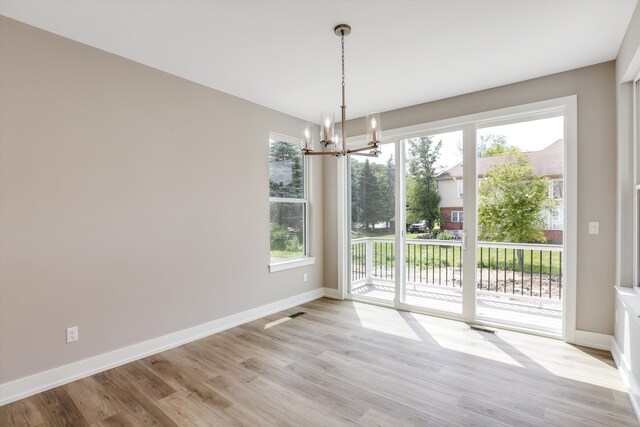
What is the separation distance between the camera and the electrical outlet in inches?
99.7

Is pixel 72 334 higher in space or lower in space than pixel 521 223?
lower

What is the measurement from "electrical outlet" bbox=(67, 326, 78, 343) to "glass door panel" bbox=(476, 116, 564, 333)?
4.01m

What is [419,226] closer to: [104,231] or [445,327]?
[445,327]

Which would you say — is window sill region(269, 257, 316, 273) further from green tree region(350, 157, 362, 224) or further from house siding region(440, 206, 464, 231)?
house siding region(440, 206, 464, 231)

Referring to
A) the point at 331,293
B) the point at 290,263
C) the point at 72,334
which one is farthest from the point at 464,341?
the point at 72,334

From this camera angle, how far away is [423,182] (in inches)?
166

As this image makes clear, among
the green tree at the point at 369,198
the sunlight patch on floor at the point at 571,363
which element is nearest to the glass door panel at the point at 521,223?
the sunlight patch on floor at the point at 571,363

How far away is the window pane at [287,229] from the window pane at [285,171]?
175 millimetres

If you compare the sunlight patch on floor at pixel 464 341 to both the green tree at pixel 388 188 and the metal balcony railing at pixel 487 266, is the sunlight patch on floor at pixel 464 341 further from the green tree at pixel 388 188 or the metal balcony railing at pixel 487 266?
the green tree at pixel 388 188

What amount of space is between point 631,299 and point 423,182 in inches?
90.9

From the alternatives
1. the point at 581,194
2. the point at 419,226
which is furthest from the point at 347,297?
the point at 581,194

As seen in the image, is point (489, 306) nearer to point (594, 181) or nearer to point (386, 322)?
point (386, 322)

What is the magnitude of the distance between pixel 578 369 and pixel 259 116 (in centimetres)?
409

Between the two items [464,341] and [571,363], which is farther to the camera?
[464,341]
